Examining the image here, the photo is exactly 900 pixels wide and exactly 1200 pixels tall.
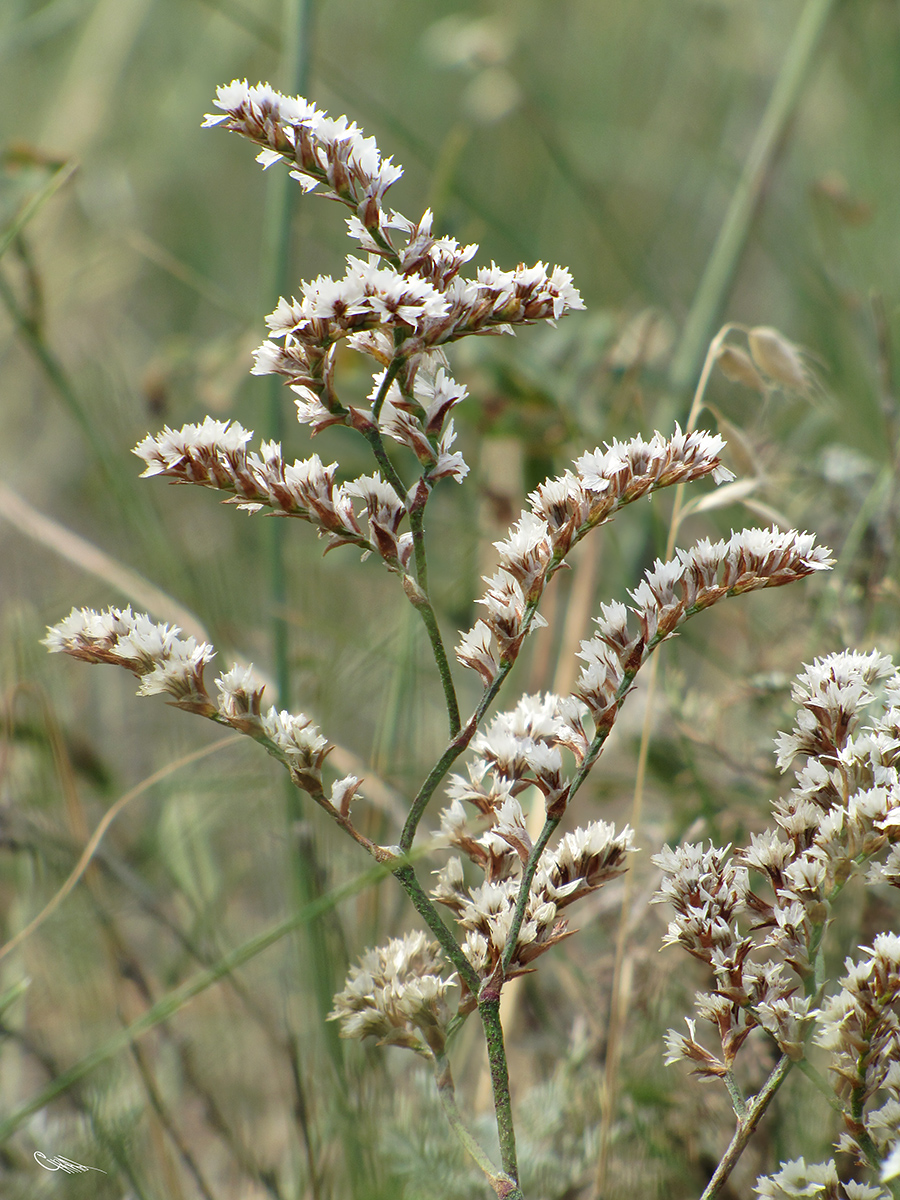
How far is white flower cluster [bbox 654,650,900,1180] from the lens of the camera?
50 cm

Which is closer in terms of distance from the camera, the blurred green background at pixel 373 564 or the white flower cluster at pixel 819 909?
the white flower cluster at pixel 819 909

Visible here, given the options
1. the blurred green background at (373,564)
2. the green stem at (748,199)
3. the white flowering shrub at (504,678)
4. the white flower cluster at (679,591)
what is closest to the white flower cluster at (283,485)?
the white flowering shrub at (504,678)

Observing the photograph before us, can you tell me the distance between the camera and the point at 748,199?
1380mm

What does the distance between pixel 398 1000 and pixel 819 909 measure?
0.73 feet

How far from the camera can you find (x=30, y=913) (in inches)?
41.1

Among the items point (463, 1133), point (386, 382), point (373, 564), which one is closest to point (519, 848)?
point (463, 1133)

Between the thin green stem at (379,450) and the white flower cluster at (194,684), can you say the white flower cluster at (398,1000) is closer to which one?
the white flower cluster at (194,684)

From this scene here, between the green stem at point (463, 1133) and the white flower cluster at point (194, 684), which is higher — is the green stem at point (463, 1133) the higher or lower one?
the lower one

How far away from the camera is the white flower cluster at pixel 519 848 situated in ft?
1.75

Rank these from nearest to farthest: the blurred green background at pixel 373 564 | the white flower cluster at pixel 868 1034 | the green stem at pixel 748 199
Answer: the white flower cluster at pixel 868 1034 < the blurred green background at pixel 373 564 < the green stem at pixel 748 199

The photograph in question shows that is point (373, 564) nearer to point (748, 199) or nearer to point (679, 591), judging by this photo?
point (748, 199)

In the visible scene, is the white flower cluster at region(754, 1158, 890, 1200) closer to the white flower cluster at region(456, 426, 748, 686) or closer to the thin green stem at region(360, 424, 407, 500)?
the white flower cluster at region(456, 426, 748, 686)

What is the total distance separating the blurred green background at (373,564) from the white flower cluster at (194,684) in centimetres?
26

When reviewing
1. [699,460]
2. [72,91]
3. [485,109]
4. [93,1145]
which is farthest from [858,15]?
[93,1145]
